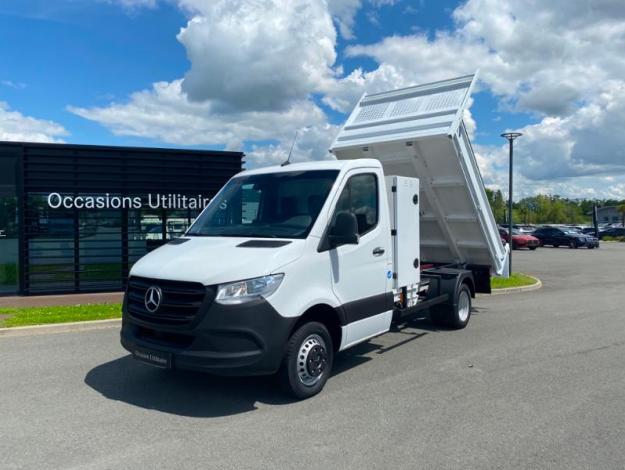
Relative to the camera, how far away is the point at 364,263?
5.73 m

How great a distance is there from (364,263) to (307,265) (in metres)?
1.02

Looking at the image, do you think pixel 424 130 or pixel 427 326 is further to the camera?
pixel 427 326

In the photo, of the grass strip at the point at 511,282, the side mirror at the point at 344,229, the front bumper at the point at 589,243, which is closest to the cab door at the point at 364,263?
the side mirror at the point at 344,229

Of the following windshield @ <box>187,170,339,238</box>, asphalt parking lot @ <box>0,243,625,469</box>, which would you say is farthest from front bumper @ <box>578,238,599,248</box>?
windshield @ <box>187,170,339,238</box>

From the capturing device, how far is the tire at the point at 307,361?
4.86 meters

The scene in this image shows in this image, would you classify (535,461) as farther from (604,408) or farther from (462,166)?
(462,166)

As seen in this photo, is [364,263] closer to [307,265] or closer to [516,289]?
[307,265]

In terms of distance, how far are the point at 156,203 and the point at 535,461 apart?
11854 mm

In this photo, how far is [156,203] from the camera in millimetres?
13727

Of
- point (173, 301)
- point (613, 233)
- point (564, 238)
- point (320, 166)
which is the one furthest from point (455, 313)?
point (613, 233)

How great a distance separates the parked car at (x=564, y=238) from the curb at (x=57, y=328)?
116ft

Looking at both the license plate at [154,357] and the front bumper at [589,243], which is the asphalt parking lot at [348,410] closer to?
the license plate at [154,357]

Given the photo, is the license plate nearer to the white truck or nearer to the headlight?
the white truck

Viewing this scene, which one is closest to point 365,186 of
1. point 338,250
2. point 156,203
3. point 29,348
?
point 338,250
